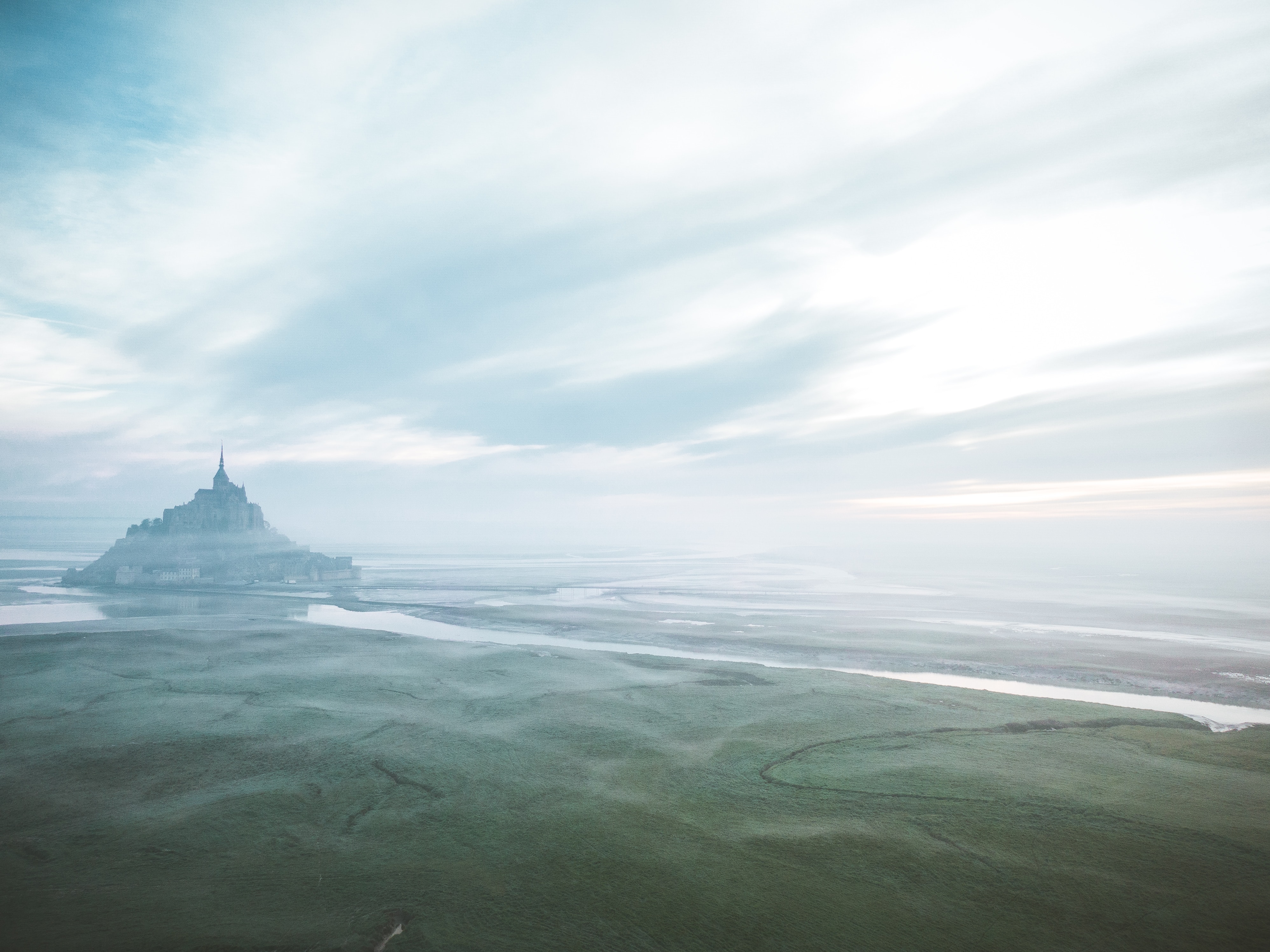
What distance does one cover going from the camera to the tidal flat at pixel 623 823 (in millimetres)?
13648

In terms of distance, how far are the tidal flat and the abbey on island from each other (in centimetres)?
8076

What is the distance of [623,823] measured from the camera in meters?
18.4

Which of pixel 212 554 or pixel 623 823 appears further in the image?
pixel 212 554

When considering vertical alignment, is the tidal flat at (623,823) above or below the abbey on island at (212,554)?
below

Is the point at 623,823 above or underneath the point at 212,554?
underneath

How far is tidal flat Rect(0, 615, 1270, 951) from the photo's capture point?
13.6 meters

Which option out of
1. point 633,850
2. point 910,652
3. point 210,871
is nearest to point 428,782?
point 210,871

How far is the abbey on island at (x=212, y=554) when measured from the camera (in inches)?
3996

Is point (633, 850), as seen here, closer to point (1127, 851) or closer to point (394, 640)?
point (1127, 851)

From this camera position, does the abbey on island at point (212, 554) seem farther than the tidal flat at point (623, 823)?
Yes

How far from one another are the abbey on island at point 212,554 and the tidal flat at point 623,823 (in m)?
80.8

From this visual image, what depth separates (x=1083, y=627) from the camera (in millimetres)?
58250

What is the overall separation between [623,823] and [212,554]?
12600 centimetres

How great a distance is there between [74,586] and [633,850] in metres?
111
